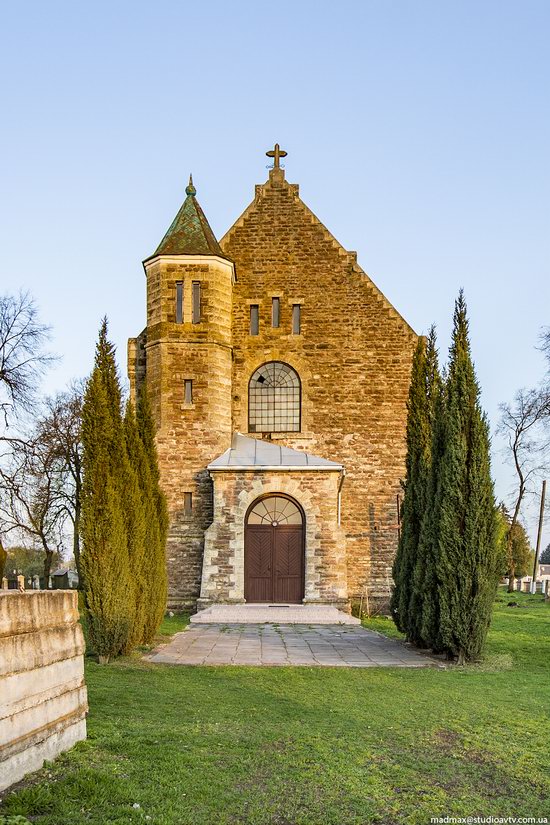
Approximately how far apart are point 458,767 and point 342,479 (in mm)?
16701

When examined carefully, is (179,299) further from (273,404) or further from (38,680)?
(38,680)

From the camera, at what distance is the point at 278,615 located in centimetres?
1944

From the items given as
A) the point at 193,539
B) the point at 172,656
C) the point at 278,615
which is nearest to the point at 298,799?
the point at 172,656

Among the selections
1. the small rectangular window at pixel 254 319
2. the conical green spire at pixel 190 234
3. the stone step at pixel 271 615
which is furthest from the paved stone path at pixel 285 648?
the conical green spire at pixel 190 234

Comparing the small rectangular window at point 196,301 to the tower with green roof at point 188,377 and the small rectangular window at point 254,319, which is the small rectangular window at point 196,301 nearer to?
the tower with green roof at point 188,377

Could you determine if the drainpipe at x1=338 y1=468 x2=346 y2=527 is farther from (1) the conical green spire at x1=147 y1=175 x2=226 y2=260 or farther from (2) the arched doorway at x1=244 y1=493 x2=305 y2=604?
(1) the conical green spire at x1=147 y1=175 x2=226 y2=260

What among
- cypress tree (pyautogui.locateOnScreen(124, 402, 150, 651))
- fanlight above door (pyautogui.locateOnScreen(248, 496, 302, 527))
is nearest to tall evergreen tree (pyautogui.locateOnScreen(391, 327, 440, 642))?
cypress tree (pyautogui.locateOnScreen(124, 402, 150, 651))

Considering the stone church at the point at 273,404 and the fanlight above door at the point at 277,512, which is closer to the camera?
the stone church at the point at 273,404

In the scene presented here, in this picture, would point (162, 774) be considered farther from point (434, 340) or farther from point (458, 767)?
point (434, 340)

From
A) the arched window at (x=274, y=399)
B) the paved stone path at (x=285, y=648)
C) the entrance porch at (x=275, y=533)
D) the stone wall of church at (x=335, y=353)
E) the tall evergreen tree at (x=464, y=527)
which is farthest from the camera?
the arched window at (x=274, y=399)

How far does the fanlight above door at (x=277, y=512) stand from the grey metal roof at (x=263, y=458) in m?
0.95

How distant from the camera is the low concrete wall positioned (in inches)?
217

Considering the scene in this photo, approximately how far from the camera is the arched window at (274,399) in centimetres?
2442

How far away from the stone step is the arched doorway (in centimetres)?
74
